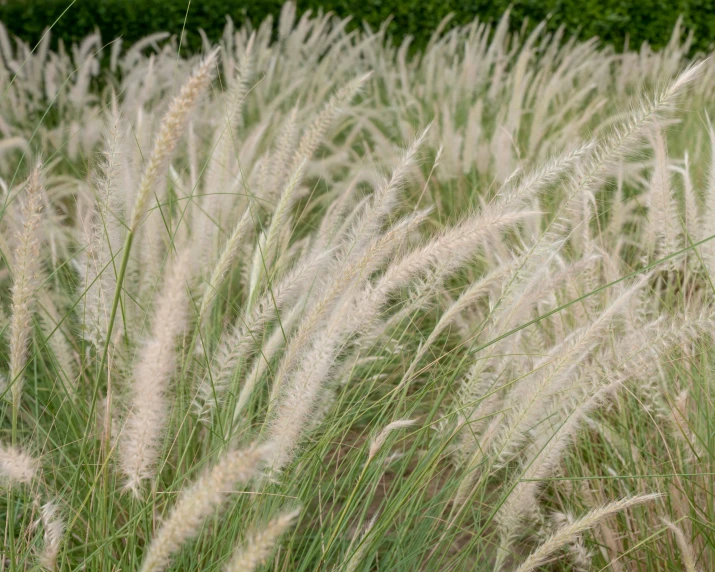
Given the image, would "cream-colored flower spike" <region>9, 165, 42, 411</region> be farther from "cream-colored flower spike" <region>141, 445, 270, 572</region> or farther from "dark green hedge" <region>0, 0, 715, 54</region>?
"dark green hedge" <region>0, 0, 715, 54</region>

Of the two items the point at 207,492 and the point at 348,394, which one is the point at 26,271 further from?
the point at 348,394

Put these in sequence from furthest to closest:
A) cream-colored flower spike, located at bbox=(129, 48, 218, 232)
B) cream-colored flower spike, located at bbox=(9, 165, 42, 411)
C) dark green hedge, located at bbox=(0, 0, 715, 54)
→ dark green hedge, located at bbox=(0, 0, 715, 54) < cream-colored flower spike, located at bbox=(9, 165, 42, 411) < cream-colored flower spike, located at bbox=(129, 48, 218, 232)

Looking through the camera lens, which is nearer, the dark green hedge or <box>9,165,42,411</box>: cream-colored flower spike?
<box>9,165,42,411</box>: cream-colored flower spike

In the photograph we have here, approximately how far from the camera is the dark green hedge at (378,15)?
299 inches

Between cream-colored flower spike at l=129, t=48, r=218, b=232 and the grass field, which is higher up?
cream-colored flower spike at l=129, t=48, r=218, b=232

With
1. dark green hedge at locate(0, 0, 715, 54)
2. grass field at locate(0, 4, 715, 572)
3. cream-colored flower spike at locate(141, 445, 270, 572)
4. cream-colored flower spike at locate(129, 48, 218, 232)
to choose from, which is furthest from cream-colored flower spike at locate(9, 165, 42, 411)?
dark green hedge at locate(0, 0, 715, 54)

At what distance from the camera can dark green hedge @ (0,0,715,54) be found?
24.9ft

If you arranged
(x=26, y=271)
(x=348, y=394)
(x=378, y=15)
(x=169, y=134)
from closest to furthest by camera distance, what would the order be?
1. (x=169, y=134)
2. (x=26, y=271)
3. (x=348, y=394)
4. (x=378, y=15)

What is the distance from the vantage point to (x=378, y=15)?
322 inches

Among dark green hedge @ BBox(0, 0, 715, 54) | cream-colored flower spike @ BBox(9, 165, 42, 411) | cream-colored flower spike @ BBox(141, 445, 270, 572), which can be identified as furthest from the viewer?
dark green hedge @ BBox(0, 0, 715, 54)

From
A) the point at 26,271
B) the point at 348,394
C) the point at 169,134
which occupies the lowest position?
the point at 348,394

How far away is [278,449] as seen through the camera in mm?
1263

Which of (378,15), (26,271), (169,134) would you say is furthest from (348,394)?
(378,15)

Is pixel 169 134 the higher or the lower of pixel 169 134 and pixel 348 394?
the higher
